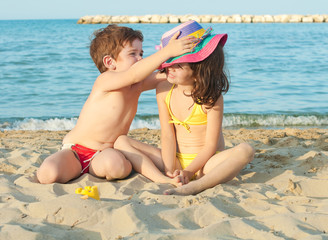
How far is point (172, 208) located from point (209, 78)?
1138 millimetres

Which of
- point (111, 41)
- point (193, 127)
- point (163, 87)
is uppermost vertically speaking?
point (111, 41)

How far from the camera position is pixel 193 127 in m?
3.42

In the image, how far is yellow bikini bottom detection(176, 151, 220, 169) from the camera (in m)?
3.46

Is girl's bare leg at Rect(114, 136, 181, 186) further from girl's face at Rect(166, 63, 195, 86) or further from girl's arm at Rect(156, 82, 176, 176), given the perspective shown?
girl's face at Rect(166, 63, 195, 86)

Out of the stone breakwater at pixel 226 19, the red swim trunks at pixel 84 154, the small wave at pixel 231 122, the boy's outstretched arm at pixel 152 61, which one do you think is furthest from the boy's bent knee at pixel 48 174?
the stone breakwater at pixel 226 19

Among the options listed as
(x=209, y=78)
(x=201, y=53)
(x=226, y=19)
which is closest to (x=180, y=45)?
(x=201, y=53)

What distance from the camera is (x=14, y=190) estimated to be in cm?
301

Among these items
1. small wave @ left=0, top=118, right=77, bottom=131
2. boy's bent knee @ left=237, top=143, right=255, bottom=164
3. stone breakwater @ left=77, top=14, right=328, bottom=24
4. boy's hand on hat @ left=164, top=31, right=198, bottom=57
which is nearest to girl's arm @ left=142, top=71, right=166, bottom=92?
boy's hand on hat @ left=164, top=31, right=198, bottom=57

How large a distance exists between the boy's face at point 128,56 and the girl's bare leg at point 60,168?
876 millimetres

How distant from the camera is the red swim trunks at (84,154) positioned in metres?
3.53

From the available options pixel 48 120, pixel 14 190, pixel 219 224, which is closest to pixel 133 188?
pixel 14 190

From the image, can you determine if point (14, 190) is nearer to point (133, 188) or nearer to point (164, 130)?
point (133, 188)

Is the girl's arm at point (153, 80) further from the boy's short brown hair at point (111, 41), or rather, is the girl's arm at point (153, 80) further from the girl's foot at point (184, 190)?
the girl's foot at point (184, 190)

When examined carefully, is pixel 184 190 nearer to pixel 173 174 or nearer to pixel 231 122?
pixel 173 174
